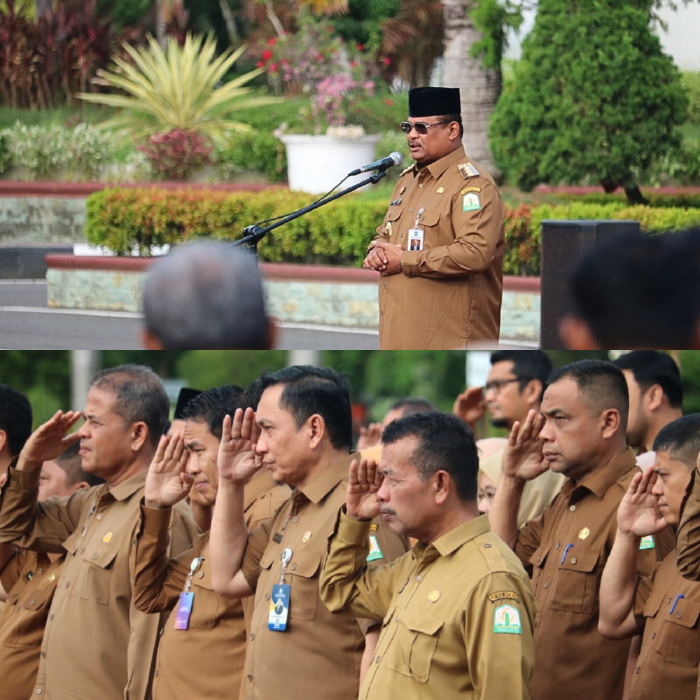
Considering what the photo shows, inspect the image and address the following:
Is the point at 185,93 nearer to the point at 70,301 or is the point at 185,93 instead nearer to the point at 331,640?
the point at 70,301

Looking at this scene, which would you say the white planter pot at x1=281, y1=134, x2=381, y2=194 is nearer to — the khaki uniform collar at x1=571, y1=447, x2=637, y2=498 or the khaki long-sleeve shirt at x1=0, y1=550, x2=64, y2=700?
the khaki long-sleeve shirt at x1=0, y1=550, x2=64, y2=700

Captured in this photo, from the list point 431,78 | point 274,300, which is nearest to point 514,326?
point 274,300

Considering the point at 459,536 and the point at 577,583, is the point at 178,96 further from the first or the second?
the point at 459,536

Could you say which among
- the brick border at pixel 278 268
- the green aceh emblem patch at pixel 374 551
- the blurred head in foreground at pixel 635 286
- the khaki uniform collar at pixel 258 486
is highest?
the blurred head in foreground at pixel 635 286

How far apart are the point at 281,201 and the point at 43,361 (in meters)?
6.28

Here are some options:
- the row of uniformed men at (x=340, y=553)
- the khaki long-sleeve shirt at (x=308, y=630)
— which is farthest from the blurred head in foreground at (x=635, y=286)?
the khaki long-sleeve shirt at (x=308, y=630)

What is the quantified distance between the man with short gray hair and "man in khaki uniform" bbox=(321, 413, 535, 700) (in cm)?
78

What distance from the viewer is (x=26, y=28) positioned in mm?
17812

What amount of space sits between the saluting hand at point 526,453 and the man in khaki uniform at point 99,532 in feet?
3.78

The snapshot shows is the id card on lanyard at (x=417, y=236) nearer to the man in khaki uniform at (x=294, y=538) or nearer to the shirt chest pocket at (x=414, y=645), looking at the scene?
the man in khaki uniform at (x=294, y=538)

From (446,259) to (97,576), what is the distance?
1.76 meters

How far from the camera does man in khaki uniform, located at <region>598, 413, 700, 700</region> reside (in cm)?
335

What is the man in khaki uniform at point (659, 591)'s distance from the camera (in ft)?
11.0

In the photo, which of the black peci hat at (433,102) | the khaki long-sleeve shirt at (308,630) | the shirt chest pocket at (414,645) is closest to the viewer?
the shirt chest pocket at (414,645)
